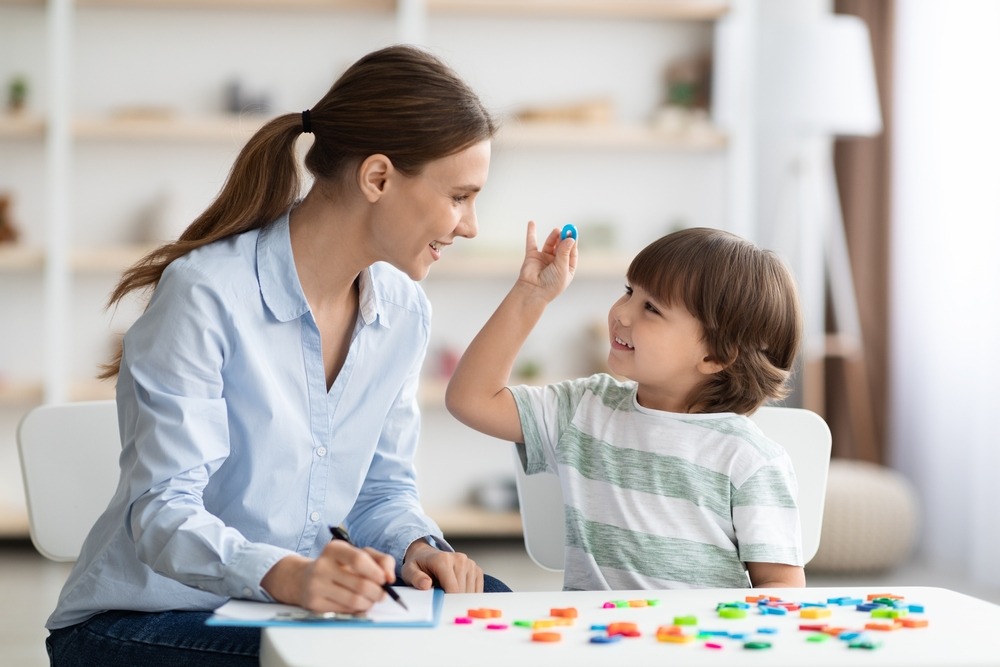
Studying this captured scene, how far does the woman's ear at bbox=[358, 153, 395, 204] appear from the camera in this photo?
58.8 inches

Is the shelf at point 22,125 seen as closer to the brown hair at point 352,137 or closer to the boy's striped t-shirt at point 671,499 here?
the brown hair at point 352,137

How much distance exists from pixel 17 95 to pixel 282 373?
2982mm

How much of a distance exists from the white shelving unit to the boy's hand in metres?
2.33

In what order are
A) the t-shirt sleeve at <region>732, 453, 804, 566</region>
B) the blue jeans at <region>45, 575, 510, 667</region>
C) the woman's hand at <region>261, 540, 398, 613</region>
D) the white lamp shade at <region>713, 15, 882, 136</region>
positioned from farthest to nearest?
1. the white lamp shade at <region>713, 15, 882, 136</region>
2. the t-shirt sleeve at <region>732, 453, 804, 566</region>
3. the blue jeans at <region>45, 575, 510, 667</region>
4. the woman's hand at <region>261, 540, 398, 613</region>

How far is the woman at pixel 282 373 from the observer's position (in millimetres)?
1297

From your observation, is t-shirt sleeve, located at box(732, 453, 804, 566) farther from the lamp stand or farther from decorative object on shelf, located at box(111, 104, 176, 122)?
decorative object on shelf, located at box(111, 104, 176, 122)

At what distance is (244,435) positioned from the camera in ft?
4.79

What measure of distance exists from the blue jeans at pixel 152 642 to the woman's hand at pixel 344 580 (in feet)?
0.56

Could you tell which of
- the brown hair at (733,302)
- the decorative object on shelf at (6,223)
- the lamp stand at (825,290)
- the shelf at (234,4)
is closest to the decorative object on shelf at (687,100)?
the lamp stand at (825,290)

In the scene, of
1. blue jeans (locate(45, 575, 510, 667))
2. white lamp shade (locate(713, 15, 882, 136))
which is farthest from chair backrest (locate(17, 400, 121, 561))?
white lamp shade (locate(713, 15, 882, 136))

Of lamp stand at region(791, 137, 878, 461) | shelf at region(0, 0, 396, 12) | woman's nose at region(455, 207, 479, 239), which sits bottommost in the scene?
lamp stand at region(791, 137, 878, 461)

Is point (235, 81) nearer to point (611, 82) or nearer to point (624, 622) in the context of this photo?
point (611, 82)

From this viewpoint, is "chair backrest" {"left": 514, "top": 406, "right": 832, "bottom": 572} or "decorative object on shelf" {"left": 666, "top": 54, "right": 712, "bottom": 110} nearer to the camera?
"chair backrest" {"left": 514, "top": 406, "right": 832, "bottom": 572}

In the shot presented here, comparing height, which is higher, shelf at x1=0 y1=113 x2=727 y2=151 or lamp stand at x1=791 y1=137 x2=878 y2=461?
shelf at x1=0 y1=113 x2=727 y2=151
